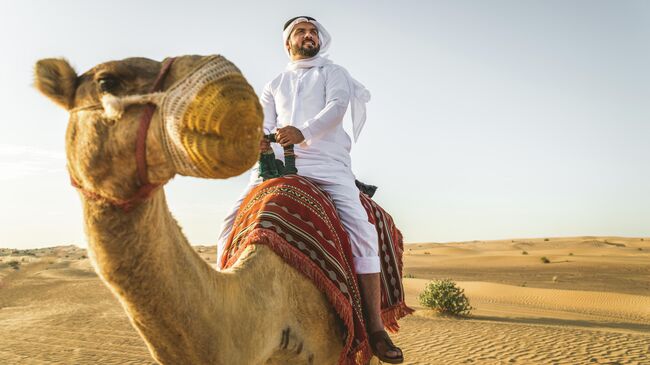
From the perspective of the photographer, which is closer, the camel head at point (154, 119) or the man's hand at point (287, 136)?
the camel head at point (154, 119)

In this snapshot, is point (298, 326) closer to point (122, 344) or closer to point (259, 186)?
point (259, 186)

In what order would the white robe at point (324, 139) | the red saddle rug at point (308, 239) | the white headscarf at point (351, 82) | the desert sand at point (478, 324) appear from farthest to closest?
the desert sand at point (478, 324) < the white headscarf at point (351, 82) < the white robe at point (324, 139) < the red saddle rug at point (308, 239)

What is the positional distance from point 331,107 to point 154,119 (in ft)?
8.06

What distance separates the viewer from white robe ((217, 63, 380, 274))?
381cm

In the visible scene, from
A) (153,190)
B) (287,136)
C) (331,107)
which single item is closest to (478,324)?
(331,107)

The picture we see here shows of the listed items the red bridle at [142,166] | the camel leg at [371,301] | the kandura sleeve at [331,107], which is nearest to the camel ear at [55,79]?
the red bridle at [142,166]

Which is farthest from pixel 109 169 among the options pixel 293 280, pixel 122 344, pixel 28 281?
pixel 28 281

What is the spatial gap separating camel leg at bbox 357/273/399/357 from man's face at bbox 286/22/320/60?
7.36 ft

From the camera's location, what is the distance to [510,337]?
39.7ft

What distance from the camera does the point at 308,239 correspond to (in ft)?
10.3

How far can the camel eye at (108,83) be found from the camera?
1.70 m

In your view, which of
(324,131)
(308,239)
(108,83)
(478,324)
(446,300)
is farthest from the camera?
(446,300)

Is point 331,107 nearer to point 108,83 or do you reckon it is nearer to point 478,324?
point 108,83

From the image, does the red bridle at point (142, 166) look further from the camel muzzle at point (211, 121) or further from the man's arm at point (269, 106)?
the man's arm at point (269, 106)
